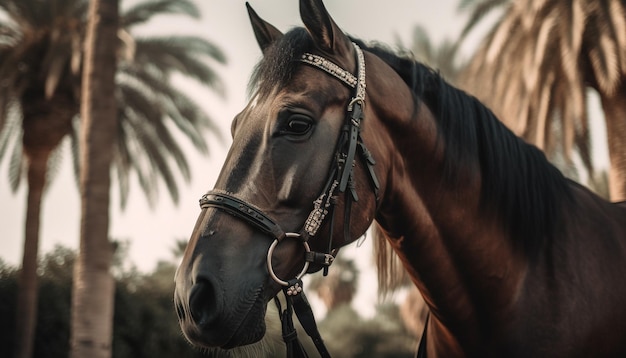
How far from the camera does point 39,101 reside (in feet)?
47.7

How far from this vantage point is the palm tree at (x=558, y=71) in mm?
10617

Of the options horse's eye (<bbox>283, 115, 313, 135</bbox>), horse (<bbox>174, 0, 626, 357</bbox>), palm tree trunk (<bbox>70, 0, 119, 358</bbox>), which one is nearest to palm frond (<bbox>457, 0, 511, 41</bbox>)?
palm tree trunk (<bbox>70, 0, 119, 358</bbox>)

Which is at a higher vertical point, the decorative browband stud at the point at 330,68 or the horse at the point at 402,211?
the decorative browband stud at the point at 330,68

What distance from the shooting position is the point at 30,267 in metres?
14.0

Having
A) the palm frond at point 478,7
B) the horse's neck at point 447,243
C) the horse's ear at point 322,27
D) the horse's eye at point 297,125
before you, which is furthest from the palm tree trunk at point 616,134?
the horse's eye at point 297,125

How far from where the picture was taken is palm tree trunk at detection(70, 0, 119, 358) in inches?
286

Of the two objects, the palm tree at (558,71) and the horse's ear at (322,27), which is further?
the palm tree at (558,71)

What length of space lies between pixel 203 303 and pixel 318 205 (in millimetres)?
528

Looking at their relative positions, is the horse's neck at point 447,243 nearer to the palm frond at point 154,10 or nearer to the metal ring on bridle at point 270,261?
the metal ring on bridle at point 270,261

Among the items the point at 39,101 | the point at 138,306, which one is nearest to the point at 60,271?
the point at 138,306

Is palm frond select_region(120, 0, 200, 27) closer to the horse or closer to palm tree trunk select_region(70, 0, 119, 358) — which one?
palm tree trunk select_region(70, 0, 119, 358)

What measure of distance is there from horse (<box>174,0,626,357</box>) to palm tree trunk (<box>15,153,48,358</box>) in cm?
1264

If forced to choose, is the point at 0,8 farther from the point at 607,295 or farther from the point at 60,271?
the point at 607,295

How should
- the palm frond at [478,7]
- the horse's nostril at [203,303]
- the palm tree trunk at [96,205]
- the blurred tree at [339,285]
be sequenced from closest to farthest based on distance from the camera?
1. the horse's nostril at [203,303]
2. the palm tree trunk at [96,205]
3. the palm frond at [478,7]
4. the blurred tree at [339,285]
